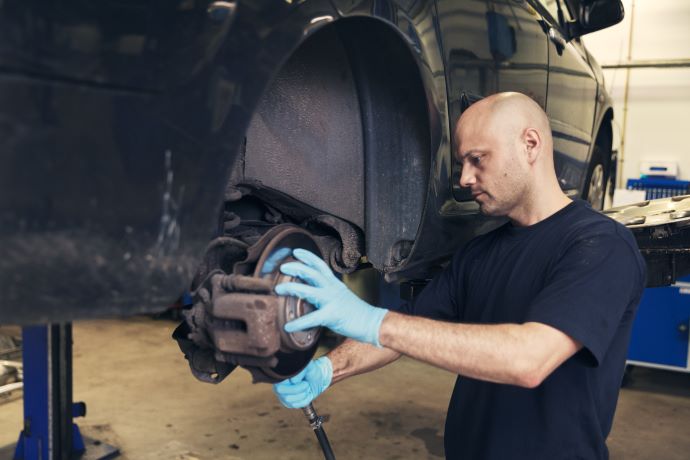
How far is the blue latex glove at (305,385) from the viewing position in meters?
1.31

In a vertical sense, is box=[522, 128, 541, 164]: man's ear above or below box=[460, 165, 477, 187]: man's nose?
above

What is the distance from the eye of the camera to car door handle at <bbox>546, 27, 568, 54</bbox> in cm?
205

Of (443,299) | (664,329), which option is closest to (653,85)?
(664,329)

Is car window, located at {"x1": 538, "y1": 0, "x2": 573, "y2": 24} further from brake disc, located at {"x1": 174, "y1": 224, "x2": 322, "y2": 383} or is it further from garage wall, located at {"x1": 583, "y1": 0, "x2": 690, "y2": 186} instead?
garage wall, located at {"x1": 583, "y1": 0, "x2": 690, "y2": 186}

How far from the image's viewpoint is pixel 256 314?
0.94m

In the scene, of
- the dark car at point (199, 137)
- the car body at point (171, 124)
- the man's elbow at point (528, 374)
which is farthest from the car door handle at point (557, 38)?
the man's elbow at point (528, 374)

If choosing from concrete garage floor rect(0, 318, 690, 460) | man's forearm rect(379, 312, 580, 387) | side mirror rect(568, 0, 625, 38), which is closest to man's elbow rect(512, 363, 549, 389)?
man's forearm rect(379, 312, 580, 387)

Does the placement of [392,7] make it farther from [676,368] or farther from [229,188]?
[676,368]

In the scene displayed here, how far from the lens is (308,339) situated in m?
1.06

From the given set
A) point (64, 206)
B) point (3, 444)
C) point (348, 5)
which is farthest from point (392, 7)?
point (3, 444)

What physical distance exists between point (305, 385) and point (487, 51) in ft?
2.88

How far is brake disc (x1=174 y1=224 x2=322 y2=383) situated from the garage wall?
575 cm

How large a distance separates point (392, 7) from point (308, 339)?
58 cm

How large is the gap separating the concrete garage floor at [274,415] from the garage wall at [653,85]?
2.95m
